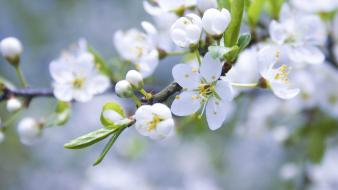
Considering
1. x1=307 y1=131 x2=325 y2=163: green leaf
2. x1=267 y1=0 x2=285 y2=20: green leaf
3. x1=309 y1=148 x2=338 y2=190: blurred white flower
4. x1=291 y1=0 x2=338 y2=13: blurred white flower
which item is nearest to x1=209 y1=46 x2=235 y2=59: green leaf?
x1=267 y1=0 x2=285 y2=20: green leaf

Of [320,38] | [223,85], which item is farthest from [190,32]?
[320,38]

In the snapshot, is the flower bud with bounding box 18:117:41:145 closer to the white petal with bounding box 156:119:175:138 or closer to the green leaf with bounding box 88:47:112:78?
the green leaf with bounding box 88:47:112:78

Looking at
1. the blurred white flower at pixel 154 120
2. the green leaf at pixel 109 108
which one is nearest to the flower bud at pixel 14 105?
the green leaf at pixel 109 108

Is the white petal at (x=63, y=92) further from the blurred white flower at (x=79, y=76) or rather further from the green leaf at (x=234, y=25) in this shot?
the green leaf at (x=234, y=25)

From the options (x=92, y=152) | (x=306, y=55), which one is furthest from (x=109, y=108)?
(x=92, y=152)

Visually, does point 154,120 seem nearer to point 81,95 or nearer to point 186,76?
point 186,76
